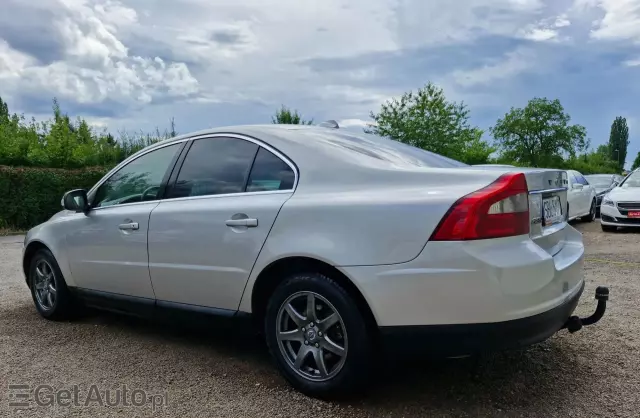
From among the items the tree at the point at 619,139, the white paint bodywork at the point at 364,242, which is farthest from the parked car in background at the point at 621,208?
the tree at the point at 619,139

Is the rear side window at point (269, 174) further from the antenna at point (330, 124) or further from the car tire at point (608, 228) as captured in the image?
the car tire at point (608, 228)

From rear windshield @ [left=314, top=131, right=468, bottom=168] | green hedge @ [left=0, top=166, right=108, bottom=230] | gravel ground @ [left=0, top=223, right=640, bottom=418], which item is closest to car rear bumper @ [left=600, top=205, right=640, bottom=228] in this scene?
gravel ground @ [left=0, top=223, right=640, bottom=418]

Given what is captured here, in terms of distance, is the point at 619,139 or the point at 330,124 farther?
the point at 619,139

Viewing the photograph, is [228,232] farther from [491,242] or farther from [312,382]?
[491,242]

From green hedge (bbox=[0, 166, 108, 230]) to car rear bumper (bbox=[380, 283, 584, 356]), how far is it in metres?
13.6

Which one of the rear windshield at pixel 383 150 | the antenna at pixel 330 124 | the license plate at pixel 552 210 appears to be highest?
the antenna at pixel 330 124

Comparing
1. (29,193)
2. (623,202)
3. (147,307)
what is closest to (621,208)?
(623,202)

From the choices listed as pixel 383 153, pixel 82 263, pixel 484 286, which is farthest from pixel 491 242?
pixel 82 263

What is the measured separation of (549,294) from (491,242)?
46cm

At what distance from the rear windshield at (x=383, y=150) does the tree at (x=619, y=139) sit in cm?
12008

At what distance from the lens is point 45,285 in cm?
483

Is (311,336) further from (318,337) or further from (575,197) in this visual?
(575,197)

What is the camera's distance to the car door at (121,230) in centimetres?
386

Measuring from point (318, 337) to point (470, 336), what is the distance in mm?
822
